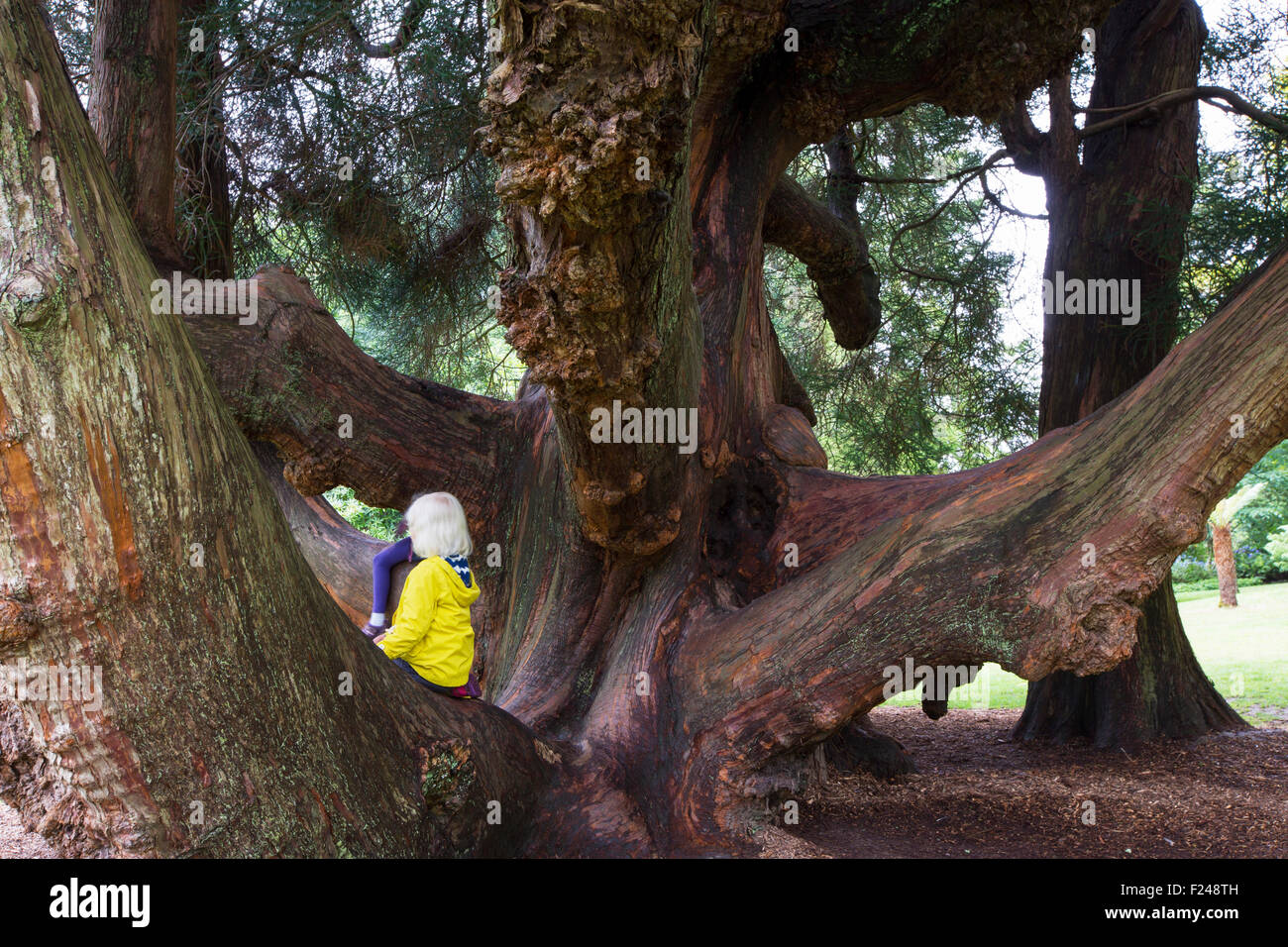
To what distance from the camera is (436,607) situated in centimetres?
362

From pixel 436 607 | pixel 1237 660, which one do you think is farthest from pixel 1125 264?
pixel 1237 660

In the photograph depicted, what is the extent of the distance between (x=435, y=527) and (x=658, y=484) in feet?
3.00

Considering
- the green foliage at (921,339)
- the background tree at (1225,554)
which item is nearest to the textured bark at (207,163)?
the green foliage at (921,339)

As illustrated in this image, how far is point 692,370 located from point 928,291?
6316 millimetres

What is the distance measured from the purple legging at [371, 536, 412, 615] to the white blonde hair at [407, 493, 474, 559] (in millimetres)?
1141

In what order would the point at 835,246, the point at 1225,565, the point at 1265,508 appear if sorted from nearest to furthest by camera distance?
the point at 835,246, the point at 1225,565, the point at 1265,508

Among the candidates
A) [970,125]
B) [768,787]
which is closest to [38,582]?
[768,787]

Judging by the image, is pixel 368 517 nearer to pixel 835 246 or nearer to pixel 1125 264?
pixel 835 246

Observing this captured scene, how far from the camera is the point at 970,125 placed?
28.4 feet

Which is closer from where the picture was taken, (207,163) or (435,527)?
(435,527)

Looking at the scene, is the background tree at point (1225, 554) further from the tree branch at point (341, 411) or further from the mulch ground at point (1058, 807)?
the tree branch at point (341, 411)

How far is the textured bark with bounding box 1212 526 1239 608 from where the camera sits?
19.5 m

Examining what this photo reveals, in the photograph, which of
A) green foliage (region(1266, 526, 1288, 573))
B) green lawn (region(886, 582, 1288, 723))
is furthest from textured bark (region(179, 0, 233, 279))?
green foliage (region(1266, 526, 1288, 573))

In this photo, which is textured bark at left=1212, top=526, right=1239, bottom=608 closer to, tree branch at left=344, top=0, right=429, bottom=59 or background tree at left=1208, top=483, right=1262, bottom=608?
background tree at left=1208, top=483, right=1262, bottom=608
